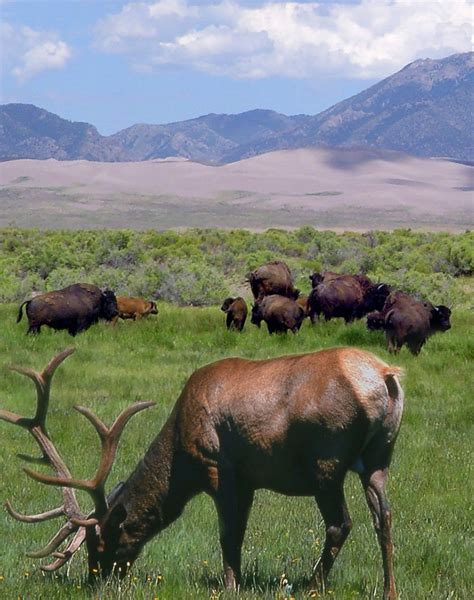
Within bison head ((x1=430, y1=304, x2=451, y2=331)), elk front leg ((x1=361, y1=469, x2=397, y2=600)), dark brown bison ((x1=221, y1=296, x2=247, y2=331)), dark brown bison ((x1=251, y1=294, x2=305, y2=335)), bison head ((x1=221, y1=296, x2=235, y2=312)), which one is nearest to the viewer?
elk front leg ((x1=361, y1=469, x2=397, y2=600))

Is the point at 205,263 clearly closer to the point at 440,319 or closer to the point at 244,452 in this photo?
the point at 440,319

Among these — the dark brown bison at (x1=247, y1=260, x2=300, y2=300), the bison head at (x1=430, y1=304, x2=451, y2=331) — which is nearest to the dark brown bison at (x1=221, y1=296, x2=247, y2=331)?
the dark brown bison at (x1=247, y1=260, x2=300, y2=300)

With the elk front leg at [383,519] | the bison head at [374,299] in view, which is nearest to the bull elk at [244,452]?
the elk front leg at [383,519]

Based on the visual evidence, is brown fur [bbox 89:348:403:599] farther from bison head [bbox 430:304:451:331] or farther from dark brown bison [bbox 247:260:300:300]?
dark brown bison [bbox 247:260:300:300]

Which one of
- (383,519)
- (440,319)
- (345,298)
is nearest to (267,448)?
(383,519)

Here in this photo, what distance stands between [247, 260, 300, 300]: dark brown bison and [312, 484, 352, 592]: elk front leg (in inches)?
723

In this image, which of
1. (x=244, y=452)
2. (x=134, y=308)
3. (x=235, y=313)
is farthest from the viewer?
(x=134, y=308)

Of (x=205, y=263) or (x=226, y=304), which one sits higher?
(x=226, y=304)

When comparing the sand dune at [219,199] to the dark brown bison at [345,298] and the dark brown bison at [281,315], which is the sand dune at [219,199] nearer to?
the dark brown bison at [345,298]

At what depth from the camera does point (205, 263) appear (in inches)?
1422

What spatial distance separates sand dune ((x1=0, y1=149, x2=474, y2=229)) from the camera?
11100cm

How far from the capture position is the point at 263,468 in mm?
6367

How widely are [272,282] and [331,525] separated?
1885 centimetres

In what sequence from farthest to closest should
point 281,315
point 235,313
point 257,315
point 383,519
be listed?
point 257,315, point 235,313, point 281,315, point 383,519
